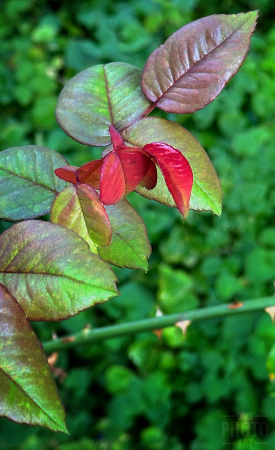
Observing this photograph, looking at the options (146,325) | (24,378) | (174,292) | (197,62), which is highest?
(197,62)

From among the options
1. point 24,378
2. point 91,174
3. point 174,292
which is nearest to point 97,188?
point 91,174

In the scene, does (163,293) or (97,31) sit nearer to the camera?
(163,293)

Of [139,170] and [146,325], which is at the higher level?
[139,170]

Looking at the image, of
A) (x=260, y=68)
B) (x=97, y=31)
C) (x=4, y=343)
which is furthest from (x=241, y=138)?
(x=4, y=343)

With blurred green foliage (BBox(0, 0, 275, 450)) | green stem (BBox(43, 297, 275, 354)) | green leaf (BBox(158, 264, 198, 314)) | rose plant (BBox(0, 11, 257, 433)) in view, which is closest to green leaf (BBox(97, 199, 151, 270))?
rose plant (BBox(0, 11, 257, 433))

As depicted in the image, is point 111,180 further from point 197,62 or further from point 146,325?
point 146,325

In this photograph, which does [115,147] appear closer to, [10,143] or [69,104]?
[69,104]

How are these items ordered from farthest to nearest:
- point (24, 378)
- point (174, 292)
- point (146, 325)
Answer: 1. point (174, 292)
2. point (146, 325)
3. point (24, 378)
